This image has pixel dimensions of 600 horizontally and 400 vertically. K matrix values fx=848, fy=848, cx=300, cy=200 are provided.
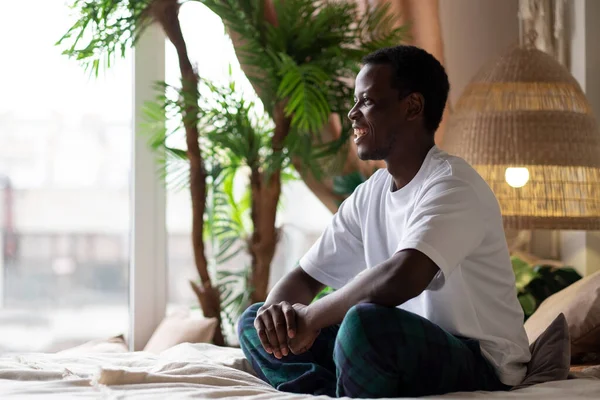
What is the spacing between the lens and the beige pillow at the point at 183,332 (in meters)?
2.83

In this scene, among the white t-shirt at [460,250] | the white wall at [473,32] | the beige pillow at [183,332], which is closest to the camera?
the white t-shirt at [460,250]

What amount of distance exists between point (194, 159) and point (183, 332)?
589mm

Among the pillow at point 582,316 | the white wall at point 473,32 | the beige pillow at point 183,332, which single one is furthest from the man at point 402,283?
the white wall at point 473,32

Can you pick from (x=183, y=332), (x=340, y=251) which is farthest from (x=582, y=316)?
(x=183, y=332)

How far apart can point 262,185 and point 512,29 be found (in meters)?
1.38

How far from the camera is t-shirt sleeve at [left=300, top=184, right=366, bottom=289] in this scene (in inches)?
76.4

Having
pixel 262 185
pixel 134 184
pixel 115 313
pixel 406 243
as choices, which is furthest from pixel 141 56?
pixel 406 243

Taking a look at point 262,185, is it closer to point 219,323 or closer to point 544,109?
point 219,323

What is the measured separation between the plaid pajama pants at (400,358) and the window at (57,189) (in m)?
1.88

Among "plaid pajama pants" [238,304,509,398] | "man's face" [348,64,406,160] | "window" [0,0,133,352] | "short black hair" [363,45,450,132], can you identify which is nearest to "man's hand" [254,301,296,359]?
"plaid pajama pants" [238,304,509,398]

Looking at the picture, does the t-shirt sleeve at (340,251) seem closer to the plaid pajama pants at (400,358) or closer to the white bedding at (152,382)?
the white bedding at (152,382)

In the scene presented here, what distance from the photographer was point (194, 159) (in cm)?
291

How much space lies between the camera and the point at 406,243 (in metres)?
1.53

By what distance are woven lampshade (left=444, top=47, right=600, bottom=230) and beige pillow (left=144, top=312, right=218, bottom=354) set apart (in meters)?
1.03
